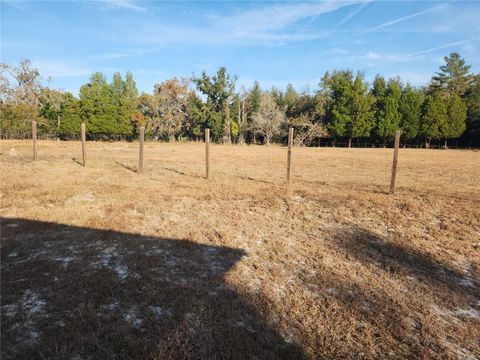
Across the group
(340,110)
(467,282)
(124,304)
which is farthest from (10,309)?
(340,110)

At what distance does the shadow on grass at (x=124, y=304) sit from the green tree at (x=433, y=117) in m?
51.1

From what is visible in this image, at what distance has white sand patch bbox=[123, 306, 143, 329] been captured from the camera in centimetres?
306

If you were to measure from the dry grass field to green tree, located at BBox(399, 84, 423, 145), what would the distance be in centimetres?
4483

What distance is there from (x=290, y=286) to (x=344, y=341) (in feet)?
3.62

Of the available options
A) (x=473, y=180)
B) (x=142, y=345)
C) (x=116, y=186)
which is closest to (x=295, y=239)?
(x=142, y=345)

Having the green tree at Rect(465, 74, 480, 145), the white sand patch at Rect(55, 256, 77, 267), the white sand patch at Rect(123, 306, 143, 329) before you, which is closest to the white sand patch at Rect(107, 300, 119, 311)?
the white sand patch at Rect(123, 306, 143, 329)

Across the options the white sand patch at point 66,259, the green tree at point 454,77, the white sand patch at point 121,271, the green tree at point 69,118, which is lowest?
the white sand patch at point 121,271

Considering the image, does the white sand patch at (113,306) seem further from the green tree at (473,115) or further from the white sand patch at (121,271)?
the green tree at (473,115)

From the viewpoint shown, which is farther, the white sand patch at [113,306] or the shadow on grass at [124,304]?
the white sand patch at [113,306]

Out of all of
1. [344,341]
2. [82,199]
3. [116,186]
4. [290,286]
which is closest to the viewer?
[344,341]

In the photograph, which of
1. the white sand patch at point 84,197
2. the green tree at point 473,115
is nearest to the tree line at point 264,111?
the green tree at point 473,115

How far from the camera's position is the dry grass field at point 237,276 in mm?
2895

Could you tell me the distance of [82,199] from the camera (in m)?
7.79

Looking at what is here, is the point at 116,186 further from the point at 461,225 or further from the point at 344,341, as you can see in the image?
the point at 461,225
